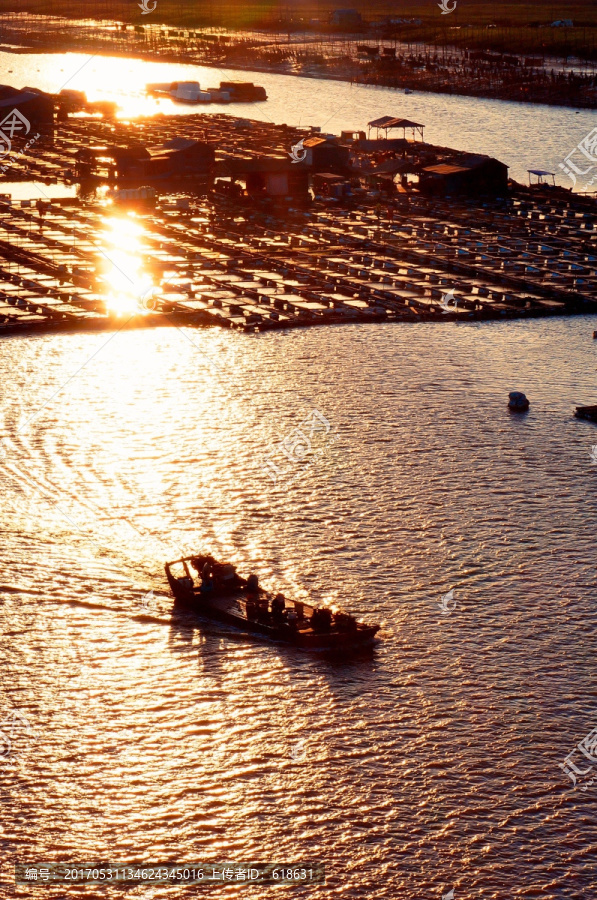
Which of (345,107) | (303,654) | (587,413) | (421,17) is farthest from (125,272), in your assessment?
(421,17)

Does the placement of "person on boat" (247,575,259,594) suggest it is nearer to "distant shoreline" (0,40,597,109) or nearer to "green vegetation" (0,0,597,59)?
"distant shoreline" (0,40,597,109)

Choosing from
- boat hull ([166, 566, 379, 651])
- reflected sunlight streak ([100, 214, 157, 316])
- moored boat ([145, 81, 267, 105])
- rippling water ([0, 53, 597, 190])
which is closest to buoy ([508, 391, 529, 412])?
boat hull ([166, 566, 379, 651])

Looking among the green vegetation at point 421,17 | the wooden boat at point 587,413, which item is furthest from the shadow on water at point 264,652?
the green vegetation at point 421,17

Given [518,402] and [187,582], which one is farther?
[518,402]

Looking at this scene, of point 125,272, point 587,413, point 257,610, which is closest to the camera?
point 257,610

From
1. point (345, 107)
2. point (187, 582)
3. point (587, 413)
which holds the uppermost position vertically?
point (345, 107)

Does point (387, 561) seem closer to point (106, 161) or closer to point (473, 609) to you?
point (473, 609)

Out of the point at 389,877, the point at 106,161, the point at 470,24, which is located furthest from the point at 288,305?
the point at 470,24

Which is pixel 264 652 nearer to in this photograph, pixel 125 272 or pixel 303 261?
pixel 125 272
